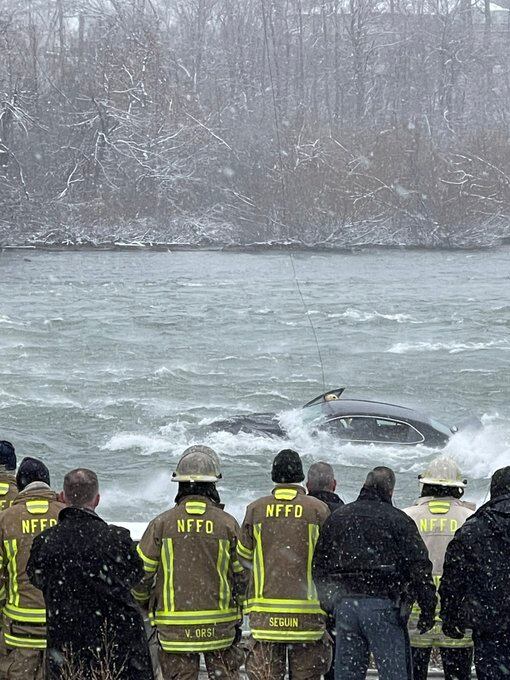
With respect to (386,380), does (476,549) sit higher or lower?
higher

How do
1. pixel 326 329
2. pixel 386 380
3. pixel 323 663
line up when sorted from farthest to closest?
pixel 326 329 → pixel 386 380 → pixel 323 663

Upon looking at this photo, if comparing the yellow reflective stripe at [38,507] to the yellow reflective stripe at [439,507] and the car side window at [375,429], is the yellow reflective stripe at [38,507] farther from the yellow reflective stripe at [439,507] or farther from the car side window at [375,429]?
the car side window at [375,429]

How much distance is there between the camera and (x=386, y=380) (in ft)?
98.0

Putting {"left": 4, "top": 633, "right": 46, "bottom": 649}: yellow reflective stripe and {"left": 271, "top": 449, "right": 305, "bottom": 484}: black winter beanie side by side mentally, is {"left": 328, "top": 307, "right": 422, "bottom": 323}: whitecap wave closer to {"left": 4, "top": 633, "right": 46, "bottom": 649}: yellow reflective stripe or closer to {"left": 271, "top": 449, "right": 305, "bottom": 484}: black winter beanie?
{"left": 271, "top": 449, "right": 305, "bottom": 484}: black winter beanie

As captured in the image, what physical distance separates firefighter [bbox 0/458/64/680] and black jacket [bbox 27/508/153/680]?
327 mm

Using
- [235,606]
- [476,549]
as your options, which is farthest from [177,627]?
[476,549]

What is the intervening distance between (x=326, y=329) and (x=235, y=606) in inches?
1255

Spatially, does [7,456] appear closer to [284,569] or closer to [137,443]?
[284,569]

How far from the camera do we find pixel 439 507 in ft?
18.1

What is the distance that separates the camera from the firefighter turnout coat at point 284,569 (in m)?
5.28

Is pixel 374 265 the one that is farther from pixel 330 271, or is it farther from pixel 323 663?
pixel 323 663

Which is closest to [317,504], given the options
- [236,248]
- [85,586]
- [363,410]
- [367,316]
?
[85,586]

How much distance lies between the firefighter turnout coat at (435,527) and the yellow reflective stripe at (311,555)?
53 cm

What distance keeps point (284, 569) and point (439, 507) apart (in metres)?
0.81
